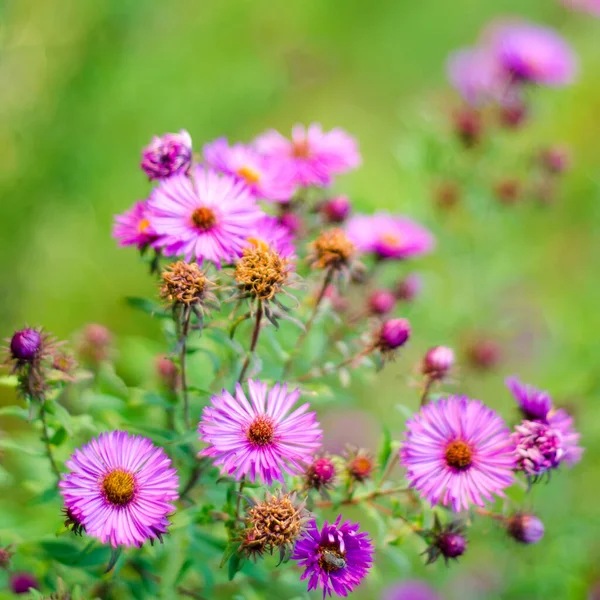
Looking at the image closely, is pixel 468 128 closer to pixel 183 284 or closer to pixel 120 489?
pixel 183 284

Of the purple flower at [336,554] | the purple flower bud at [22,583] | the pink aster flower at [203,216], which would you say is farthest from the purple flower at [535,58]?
the purple flower bud at [22,583]

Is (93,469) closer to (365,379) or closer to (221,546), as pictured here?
(221,546)

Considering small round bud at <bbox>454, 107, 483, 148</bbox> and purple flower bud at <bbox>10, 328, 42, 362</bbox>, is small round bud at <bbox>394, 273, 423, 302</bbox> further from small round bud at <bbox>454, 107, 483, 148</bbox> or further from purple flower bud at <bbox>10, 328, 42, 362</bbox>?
purple flower bud at <bbox>10, 328, 42, 362</bbox>

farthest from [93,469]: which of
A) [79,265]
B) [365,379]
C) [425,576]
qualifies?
[79,265]

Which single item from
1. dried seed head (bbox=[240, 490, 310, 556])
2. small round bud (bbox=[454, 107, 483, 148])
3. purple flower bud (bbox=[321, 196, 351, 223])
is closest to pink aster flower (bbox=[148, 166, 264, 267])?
purple flower bud (bbox=[321, 196, 351, 223])

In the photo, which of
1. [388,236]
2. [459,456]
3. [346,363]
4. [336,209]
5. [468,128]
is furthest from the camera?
[468,128]

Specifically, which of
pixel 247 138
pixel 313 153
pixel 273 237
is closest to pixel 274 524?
pixel 273 237
